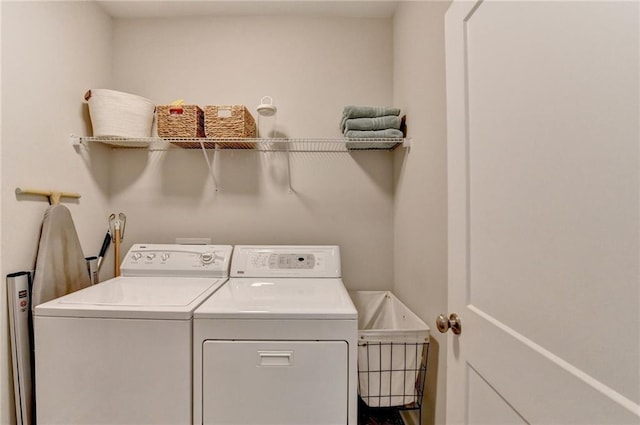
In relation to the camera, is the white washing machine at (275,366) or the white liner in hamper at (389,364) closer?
the white washing machine at (275,366)

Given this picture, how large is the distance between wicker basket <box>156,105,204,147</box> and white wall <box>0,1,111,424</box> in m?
0.51

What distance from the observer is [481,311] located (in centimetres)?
80

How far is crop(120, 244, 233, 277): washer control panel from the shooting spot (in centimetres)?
175

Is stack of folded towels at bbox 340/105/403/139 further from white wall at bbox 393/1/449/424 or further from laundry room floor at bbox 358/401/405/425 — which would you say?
laundry room floor at bbox 358/401/405/425

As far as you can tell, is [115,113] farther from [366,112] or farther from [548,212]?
[548,212]

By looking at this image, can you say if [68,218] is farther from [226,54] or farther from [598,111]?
[598,111]

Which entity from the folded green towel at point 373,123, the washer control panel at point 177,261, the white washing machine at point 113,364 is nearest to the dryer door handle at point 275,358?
the white washing machine at point 113,364

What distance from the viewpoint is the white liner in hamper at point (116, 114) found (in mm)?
1678

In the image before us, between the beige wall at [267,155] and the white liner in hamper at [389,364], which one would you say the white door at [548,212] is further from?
the beige wall at [267,155]

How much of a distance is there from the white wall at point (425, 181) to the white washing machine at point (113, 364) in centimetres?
107

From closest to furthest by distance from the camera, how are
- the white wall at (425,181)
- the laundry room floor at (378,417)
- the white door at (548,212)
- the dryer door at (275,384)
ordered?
the white door at (548,212) → the dryer door at (275,384) → the white wall at (425,181) → the laundry room floor at (378,417)

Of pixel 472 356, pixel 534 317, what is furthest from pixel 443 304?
pixel 534 317

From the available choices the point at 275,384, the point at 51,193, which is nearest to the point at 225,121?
the point at 51,193

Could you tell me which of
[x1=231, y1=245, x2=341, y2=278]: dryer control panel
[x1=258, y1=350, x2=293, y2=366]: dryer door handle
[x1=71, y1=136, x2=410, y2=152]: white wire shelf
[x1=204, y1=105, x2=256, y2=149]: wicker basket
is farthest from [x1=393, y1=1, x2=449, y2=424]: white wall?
[x1=204, y1=105, x2=256, y2=149]: wicker basket
